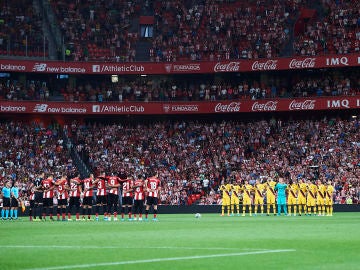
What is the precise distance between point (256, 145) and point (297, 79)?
8692 millimetres

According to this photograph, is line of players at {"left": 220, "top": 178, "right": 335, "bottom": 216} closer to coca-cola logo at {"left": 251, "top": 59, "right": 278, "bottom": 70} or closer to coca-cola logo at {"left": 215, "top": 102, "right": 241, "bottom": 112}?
coca-cola logo at {"left": 215, "top": 102, "right": 241, "bottom": 112}

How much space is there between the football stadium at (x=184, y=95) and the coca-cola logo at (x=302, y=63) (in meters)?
0.08

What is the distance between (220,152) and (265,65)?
8940mm

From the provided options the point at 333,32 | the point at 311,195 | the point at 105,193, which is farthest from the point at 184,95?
the point at 105,193

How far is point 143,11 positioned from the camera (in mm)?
75625

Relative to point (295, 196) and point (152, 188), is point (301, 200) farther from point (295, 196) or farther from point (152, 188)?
point (152, 188)

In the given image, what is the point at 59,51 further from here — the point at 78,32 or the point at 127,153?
the point at 127,153

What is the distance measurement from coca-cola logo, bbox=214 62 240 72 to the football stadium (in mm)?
87

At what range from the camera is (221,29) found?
2842 inches

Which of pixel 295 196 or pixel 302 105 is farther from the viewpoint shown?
pixel 302 105

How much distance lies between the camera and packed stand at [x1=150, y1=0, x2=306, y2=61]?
230 ft

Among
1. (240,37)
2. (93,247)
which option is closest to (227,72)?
(240,37)

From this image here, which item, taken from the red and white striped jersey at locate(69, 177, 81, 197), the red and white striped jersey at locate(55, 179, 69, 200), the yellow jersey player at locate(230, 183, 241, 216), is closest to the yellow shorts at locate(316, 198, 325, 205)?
the yellow jersey player at locate(230, 183, 241, 216)

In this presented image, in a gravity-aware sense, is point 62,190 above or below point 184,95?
below
